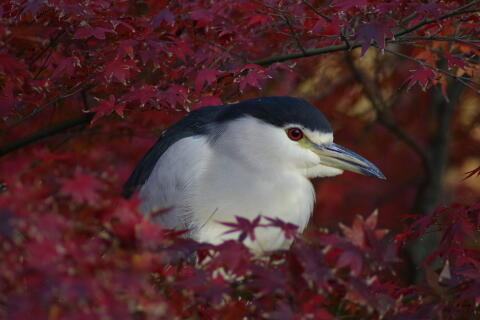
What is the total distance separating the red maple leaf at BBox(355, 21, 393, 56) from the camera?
2.62 metres

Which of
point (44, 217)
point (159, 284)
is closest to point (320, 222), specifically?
point (159, 284)

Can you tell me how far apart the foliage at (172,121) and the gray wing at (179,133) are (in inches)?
3.9

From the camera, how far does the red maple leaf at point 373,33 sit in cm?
262

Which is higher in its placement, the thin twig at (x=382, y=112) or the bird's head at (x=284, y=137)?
the bird's head at (x=284, y=137)

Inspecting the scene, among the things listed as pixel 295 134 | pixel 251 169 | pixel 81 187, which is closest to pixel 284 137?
pixel 295 134

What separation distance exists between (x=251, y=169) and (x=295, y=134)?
0.27 meters

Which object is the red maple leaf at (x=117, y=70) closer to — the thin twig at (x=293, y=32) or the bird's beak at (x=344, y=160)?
the thin twig at (x=293, y=32)

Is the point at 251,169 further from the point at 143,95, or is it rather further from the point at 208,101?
the point at 143,95

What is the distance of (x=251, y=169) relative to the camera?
2994 millimetres

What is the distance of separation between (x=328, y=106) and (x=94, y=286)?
406 cm

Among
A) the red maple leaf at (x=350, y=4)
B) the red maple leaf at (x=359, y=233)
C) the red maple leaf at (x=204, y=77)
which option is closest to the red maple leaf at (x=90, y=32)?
the red maple leaf at (x=204, y=77)

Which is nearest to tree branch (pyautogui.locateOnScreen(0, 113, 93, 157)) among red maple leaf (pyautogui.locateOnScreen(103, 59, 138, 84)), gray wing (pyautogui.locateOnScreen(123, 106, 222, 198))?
gray wing (pyautogui.locateOnScreen(123, 106, 222, 198))

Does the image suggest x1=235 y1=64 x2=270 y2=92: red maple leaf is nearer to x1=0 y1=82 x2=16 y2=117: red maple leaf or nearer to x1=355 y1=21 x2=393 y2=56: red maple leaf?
x1=355 y1=21 x2=393 y2=56: red maple leaf

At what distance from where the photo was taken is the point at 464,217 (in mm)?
2434
